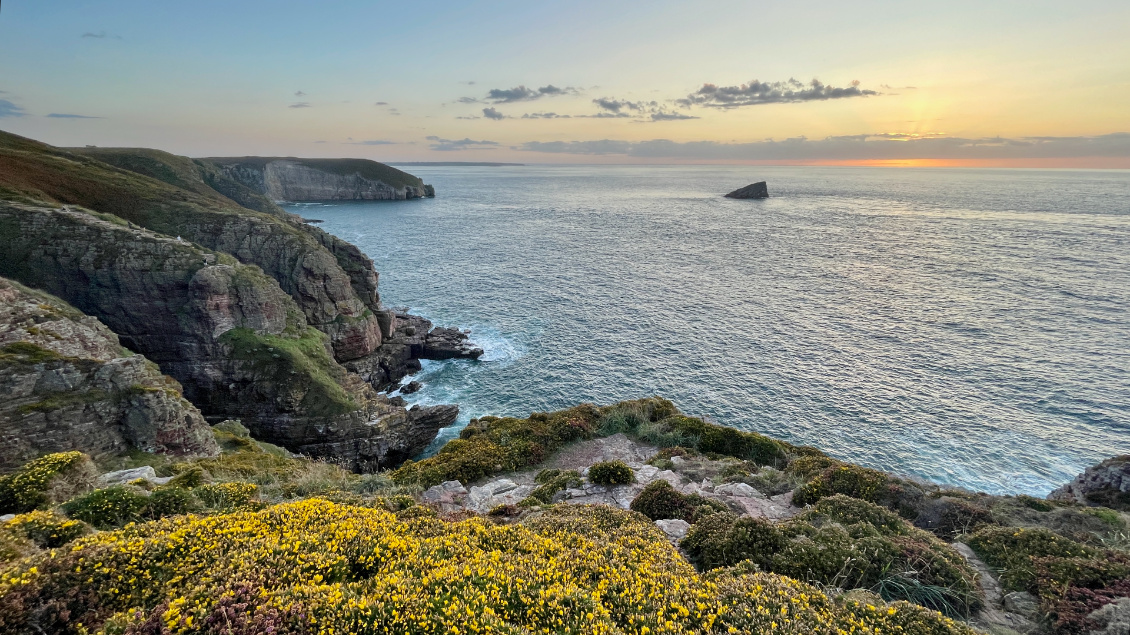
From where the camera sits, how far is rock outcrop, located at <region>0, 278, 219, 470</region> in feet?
79.6

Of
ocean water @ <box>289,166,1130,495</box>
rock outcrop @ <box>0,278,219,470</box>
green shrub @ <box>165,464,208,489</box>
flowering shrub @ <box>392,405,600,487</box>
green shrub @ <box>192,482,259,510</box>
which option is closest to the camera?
green shrub @ <box>192,482,259,510</box>

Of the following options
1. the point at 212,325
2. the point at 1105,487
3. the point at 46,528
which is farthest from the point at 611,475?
the point at 212,325

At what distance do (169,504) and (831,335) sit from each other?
2597 inches

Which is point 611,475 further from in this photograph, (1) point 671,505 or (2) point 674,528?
(2) point 674,528

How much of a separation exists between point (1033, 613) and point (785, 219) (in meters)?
167

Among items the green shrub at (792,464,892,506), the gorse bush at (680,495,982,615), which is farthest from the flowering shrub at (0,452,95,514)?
the green shrub at (792,464,892,506)

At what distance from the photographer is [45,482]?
1451 cm

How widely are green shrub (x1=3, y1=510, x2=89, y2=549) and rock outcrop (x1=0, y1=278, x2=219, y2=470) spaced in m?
19.6

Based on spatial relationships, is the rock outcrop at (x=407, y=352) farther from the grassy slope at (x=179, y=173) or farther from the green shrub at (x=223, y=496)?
the grassy slope at (x=179, y=173)

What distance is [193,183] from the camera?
10488 cm

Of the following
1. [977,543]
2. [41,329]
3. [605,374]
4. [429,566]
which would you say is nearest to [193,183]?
[41,329]

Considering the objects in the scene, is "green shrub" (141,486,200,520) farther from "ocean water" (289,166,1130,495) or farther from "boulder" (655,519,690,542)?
"ocean water" (289,166,1130,495)

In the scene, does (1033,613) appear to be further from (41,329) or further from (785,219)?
(785,219)

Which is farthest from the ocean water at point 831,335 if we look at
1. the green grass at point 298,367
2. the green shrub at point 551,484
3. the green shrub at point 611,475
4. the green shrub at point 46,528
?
the green shrub at point 46,528
